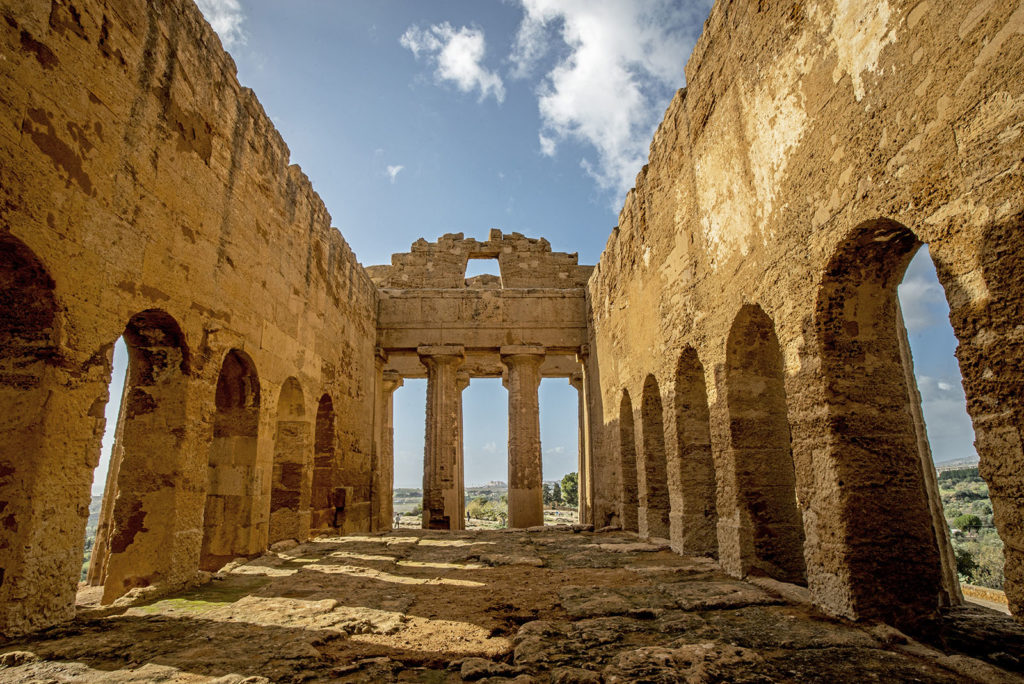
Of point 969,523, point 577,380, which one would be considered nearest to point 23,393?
point 577,380

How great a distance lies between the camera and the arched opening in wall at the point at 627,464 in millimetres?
8828

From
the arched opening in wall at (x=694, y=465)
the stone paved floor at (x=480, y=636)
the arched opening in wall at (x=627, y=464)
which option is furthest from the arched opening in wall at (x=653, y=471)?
the stone paved floor at (x=480, y=636)

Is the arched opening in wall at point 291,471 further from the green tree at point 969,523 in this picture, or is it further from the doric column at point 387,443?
the green tree at point 969,523

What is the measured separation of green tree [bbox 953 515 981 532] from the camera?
17.5 meters

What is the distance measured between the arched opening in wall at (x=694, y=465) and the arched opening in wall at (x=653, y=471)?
983 mm

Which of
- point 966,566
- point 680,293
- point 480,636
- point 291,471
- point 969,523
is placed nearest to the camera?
point 480,636

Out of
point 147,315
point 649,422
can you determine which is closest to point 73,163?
point 147,315

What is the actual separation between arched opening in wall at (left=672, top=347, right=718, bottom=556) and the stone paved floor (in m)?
0.88

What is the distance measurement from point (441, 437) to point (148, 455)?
7.96 m

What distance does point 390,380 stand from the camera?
16297 mm

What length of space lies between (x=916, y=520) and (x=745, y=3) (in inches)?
167

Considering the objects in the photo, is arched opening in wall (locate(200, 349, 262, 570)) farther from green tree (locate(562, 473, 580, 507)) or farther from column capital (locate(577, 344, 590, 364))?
green tree (locate(562, 473, 580, 507))

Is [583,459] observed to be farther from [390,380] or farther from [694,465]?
[694,465]

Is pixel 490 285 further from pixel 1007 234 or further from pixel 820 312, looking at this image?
pixel 1007 234
